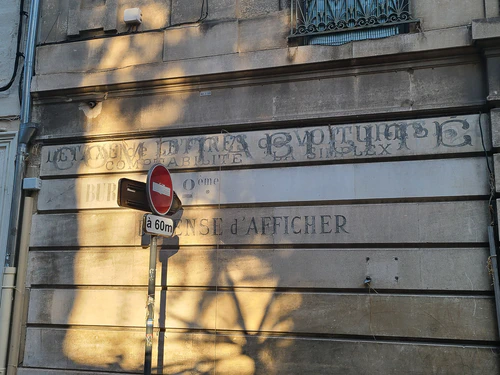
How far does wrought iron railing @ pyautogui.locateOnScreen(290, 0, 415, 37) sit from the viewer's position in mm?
7473

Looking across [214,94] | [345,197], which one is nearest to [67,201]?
[214,94]

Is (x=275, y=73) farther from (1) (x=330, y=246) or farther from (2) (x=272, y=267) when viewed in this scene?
(2) (x=272, y=267)

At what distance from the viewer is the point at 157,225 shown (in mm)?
6070

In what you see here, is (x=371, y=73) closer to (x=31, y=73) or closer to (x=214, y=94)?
(x=214, y=94)

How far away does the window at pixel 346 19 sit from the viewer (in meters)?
7.48

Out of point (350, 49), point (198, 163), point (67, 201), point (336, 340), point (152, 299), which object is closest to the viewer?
point (152, 299)

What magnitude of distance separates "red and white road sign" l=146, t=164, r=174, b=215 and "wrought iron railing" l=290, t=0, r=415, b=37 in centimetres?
286

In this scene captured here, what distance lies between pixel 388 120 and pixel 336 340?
2865 mm

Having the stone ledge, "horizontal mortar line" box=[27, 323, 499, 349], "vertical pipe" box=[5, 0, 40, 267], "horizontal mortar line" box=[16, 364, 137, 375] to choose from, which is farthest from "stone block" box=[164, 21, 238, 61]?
"horizontal mortar line" box=[16, 364, 137, 375]

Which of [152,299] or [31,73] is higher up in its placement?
[31,73]

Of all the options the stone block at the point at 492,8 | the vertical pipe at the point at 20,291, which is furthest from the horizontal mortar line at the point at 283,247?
the stone block at the point at 492,8

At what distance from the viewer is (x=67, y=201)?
27.6 feet

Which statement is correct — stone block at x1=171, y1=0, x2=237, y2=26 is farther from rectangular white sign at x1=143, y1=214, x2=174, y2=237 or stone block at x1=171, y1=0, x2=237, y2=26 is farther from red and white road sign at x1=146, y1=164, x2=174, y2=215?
rectangular white sign at x1=143, y1=214, x2=174, y2=237

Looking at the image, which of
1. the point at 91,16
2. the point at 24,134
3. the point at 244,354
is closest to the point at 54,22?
the point at 91,16
